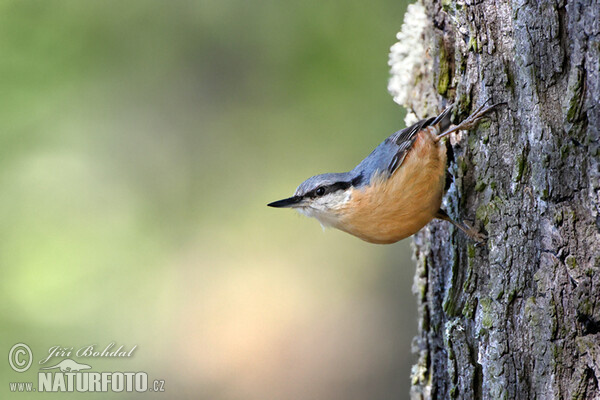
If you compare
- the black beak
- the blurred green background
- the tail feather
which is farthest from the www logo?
the tail feather

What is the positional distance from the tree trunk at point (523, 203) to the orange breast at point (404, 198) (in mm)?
119

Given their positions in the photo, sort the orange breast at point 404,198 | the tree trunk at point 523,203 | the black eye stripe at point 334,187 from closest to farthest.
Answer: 1. the tree trunk at point 523,203
2. the orange breast at point 404,198
3. the black eye stripe at point 334,187

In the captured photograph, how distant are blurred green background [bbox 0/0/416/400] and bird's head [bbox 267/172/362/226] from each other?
98.9 inches

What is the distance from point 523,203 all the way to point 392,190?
0.76m

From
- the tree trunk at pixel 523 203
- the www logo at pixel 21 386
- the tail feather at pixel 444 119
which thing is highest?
the tail feather at pixel 444 119

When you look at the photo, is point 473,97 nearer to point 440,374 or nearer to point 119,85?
point 440,374

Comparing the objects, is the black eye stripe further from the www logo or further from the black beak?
the www logo

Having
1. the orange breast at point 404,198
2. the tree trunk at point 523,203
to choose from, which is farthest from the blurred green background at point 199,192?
the tree trunk at point 523,203

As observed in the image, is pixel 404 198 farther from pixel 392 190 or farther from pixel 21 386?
pixel 21 386

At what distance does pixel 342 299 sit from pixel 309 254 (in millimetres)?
781

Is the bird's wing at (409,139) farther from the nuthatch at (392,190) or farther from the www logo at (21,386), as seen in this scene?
the www logo at (21,386)

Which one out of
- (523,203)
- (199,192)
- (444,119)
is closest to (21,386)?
(199,192)

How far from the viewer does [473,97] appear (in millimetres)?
2656

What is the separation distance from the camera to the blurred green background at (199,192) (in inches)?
208
